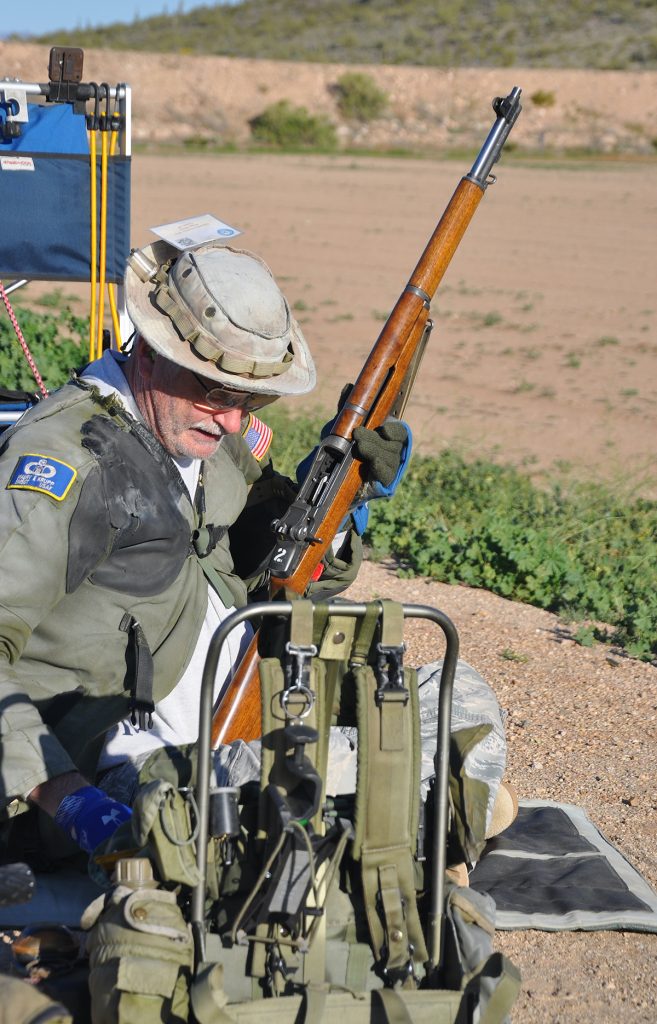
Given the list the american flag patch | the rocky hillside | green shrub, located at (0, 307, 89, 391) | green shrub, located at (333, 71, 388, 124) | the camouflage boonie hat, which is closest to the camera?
the camouflage boonie hat

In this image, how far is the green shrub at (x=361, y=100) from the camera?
4575 centimetres

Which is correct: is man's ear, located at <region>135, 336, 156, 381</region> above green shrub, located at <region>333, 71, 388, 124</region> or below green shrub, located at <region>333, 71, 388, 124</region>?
above

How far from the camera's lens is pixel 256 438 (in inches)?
165

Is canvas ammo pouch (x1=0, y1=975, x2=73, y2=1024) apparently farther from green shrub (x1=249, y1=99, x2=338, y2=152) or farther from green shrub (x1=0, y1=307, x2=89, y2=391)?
green shrub (x1=249, y1=99, x2=338, y2=152)

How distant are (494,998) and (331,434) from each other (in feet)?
6.38

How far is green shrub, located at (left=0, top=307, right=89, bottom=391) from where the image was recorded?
28.7ft

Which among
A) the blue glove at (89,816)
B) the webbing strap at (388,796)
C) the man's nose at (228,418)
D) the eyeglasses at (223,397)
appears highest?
the eyeglasses at (223,397)

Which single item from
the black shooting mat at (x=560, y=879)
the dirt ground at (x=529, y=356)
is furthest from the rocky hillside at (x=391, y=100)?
the black shooting mat at (x=560, y=879)

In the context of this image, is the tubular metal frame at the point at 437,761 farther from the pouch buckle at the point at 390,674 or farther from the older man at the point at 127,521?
the older man at the point at 127,521

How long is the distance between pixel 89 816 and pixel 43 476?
0.83 metres

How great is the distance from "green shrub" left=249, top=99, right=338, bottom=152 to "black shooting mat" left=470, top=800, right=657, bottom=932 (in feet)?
117

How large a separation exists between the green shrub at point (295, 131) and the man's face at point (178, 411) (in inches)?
1409

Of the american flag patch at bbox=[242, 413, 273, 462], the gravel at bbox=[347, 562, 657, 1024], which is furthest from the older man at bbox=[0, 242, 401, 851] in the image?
the gravel at bbox=[347, 562, 657, 1024]

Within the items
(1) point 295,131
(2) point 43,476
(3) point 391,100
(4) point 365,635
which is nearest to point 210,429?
(2) point 43,476
